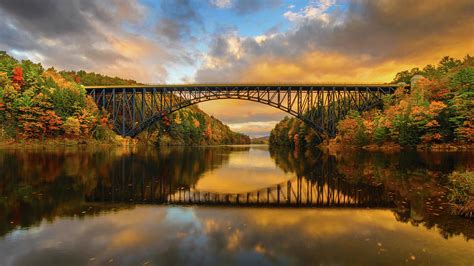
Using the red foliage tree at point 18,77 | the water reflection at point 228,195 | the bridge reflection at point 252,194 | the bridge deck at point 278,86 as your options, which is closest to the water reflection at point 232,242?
the water reflection at point 228,195

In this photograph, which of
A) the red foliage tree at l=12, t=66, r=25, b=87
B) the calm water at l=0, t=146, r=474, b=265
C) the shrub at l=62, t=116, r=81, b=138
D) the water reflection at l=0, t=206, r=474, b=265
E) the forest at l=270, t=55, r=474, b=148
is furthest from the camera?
the red foliage tree at l=12, t=66, r=25, b=87

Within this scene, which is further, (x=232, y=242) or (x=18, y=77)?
(x=18, y=77)

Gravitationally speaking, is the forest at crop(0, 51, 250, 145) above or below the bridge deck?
below

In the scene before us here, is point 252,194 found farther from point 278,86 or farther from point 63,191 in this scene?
point 278,86

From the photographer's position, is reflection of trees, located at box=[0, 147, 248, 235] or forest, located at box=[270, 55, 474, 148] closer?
reflection of trees, located at box=[0, 147, 248, 235]

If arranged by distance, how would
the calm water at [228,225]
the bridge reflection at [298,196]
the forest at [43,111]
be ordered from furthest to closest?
the forest at [43,111] < the bridge reflection at [298,196] < the calm water at [228,225]

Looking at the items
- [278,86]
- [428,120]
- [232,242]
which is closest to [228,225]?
[232,242]

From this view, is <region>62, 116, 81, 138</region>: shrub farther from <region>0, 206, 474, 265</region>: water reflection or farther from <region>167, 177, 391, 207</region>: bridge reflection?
<region>0, 206, 474, 265</region>: water reflection

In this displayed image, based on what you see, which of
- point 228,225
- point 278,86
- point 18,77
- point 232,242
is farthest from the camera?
point 278,86

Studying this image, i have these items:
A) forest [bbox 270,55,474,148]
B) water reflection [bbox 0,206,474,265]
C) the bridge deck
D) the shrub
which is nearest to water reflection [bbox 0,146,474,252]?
water reflection [bbox 0,206,474,265]

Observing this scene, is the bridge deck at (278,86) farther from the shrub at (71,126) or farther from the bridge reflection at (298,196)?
the bridge reflection at (298,196)

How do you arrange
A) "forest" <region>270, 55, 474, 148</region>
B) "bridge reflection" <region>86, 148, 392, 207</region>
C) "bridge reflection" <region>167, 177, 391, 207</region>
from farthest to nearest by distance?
1. "forest" <region>270, 55, 474, 148</region>
2. "bridge reflection" <region>86, 148, 392, 207</region>
3. "bridge reflection" <region>167, 177, 391, 207</region>

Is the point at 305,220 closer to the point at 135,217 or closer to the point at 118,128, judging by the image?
the point at 135,217

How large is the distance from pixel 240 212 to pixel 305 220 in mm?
2463
